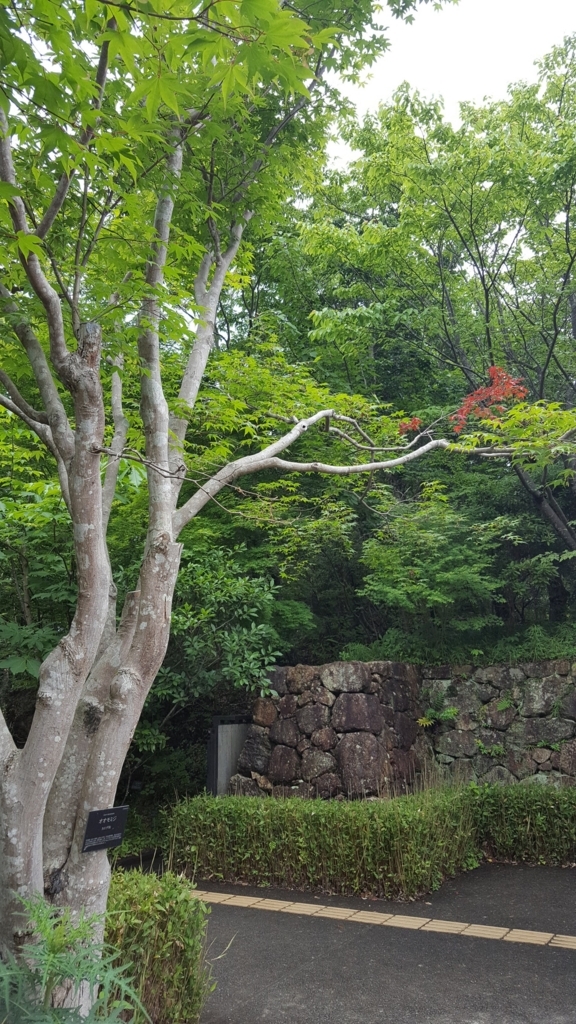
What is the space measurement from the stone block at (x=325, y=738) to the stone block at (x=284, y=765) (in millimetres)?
291

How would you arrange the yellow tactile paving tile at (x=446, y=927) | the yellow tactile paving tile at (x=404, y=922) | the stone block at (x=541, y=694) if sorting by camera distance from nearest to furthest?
the yellow tactile paving tile at (x=446, y=927) → the yellow tactile paving tile at (x=404, y=922) → the stone block at (x=541, y=694)

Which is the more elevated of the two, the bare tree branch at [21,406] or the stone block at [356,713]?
the bare tree branch at [21,406]

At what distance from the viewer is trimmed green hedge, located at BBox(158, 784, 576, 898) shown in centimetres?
568

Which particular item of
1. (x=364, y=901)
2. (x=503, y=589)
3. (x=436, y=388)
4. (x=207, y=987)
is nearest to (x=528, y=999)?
(x=207, y=987)

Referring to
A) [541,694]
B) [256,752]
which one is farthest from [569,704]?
[256,752]

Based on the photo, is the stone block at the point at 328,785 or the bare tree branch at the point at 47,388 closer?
the bare tree branch at the point at 47,388

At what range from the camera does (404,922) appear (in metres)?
4.95

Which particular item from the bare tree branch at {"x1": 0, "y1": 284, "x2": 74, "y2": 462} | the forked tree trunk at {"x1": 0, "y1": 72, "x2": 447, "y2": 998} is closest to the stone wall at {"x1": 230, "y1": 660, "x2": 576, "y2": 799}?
the forked tree trunk at {"x1": 0, "y1": 72, "x2": 447, "y2": 998}

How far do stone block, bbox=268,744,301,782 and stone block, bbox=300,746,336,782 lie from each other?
0.09 meters

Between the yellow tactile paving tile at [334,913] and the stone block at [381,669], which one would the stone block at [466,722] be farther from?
the yellow tactile paving tile at [334,913]

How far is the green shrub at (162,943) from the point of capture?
3.13 m

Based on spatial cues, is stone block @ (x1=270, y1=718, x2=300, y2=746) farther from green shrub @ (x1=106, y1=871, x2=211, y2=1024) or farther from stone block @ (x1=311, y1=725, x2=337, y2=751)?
green shrub @ (x1=106, y1=871, x2=211, y2=1024)

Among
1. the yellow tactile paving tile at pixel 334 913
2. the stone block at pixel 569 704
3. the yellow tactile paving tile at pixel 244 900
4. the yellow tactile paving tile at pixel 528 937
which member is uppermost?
the stone block at pixel 569 704

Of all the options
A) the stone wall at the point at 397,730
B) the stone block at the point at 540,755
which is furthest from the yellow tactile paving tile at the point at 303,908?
the stone block at the point at 540,755
